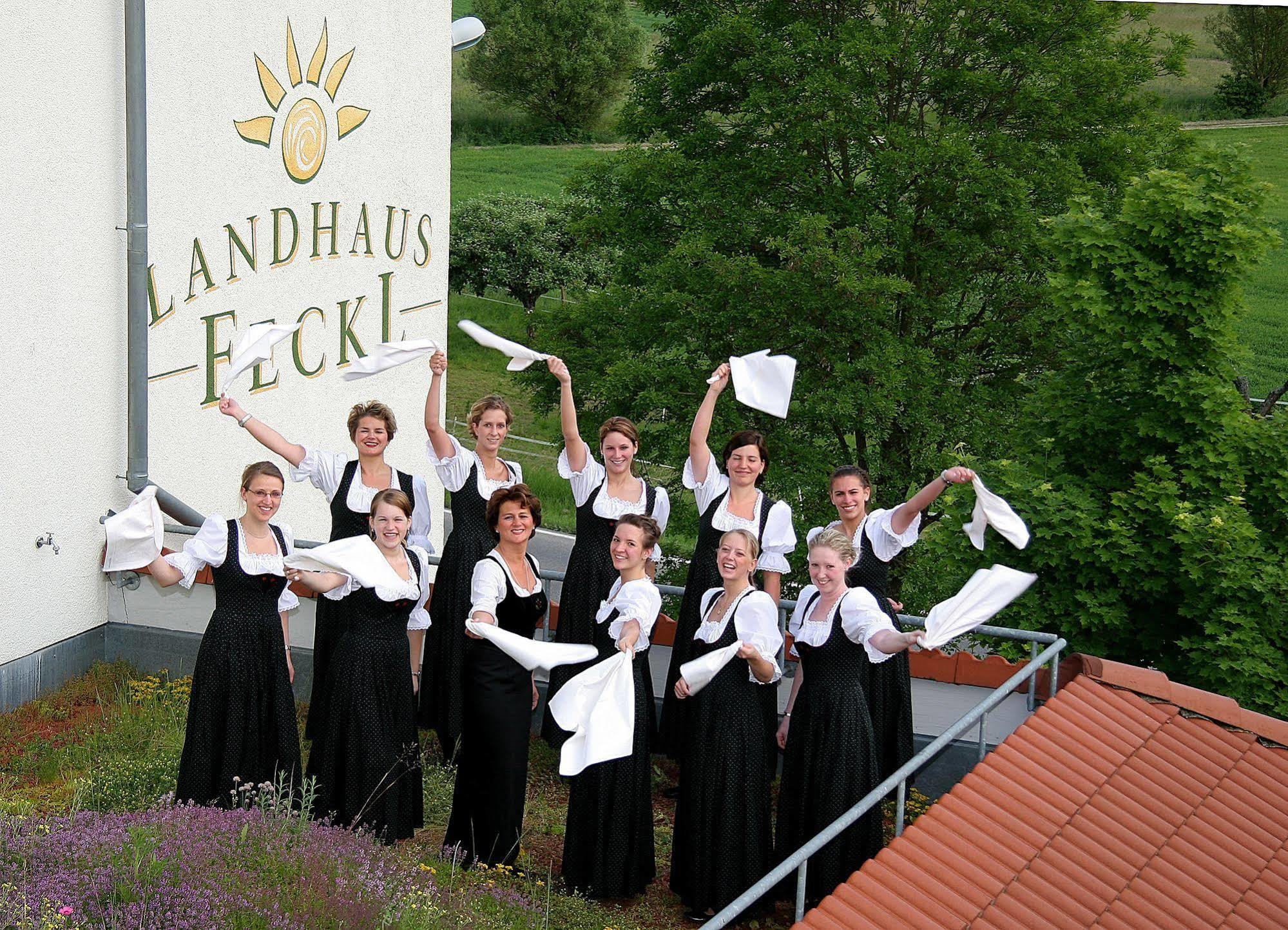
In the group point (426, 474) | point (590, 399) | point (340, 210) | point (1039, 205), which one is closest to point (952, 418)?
point (1039, 205)

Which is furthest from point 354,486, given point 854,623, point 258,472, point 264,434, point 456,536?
point 854,623

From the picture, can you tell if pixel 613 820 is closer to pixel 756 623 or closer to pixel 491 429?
pixel 756 623

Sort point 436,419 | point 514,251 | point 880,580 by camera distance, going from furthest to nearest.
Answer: point 514,251
point 436,419
point 880,580

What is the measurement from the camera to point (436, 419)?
7.13 metres

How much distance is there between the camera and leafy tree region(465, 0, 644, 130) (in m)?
52.6

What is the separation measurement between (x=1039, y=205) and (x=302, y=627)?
1191 cm

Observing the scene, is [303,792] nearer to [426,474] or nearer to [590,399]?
[426,474]

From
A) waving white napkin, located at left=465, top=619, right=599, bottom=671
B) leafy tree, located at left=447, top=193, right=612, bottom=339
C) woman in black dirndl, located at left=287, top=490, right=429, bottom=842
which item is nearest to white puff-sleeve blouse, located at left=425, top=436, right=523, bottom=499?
woman in black dirndl, located at left=287, top=490, right=429, bottom=842

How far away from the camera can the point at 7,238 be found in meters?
7.52

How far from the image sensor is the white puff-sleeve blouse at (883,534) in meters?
6.18

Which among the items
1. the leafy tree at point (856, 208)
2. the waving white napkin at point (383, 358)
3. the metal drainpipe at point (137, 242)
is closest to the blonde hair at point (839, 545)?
the waving white napkin at point (383, 358)

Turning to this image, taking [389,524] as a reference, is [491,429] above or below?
above

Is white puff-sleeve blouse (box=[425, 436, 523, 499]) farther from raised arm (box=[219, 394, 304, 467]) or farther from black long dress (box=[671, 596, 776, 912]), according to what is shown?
black long dress (box=[671, 596, 776, 912])

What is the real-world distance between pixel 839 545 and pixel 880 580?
37.9 inches
